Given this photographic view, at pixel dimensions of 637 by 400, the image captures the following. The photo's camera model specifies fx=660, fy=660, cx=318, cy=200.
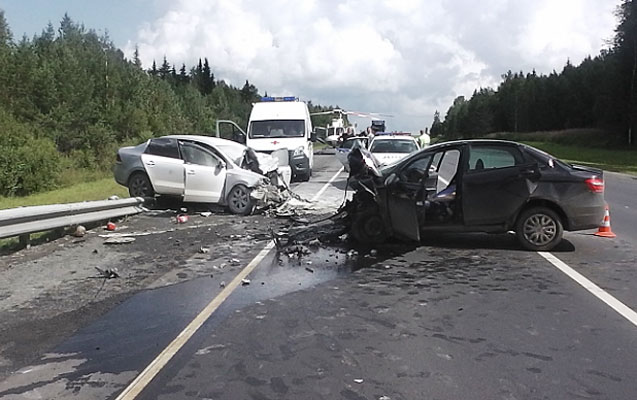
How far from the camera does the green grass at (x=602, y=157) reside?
127 ft

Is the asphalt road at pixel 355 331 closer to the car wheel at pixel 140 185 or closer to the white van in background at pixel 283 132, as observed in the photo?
the car wheel at pixel 140 185

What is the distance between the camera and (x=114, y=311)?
6.76m

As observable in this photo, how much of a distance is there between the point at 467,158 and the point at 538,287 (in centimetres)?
302

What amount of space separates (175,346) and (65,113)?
4001 cm

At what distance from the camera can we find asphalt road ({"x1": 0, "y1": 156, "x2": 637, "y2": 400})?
15.2 ft

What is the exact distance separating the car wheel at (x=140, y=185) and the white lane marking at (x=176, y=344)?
7.08 m

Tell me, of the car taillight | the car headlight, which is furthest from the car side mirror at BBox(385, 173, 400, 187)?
the car headlight

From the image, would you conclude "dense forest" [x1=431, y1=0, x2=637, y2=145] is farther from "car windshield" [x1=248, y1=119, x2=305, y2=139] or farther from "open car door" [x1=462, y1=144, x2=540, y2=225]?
"open car door" [x1=462, y1=144, x2=540, y2=225]

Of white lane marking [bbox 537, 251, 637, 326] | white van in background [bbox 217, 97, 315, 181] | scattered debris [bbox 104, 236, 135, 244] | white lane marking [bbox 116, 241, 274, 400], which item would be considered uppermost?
white van in background [bbox 217, 97, 315, 181]

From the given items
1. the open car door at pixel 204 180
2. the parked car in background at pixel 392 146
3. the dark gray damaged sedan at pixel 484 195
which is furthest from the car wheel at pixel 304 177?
the dark gray damaged sedan at pixel 484 195

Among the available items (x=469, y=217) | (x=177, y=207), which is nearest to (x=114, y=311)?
(x=469, y=217)

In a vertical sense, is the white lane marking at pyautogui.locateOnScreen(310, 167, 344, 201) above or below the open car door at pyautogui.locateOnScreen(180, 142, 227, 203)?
below

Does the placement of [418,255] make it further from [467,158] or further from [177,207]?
[177,207]

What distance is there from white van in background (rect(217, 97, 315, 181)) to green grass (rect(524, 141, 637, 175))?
741 inches
